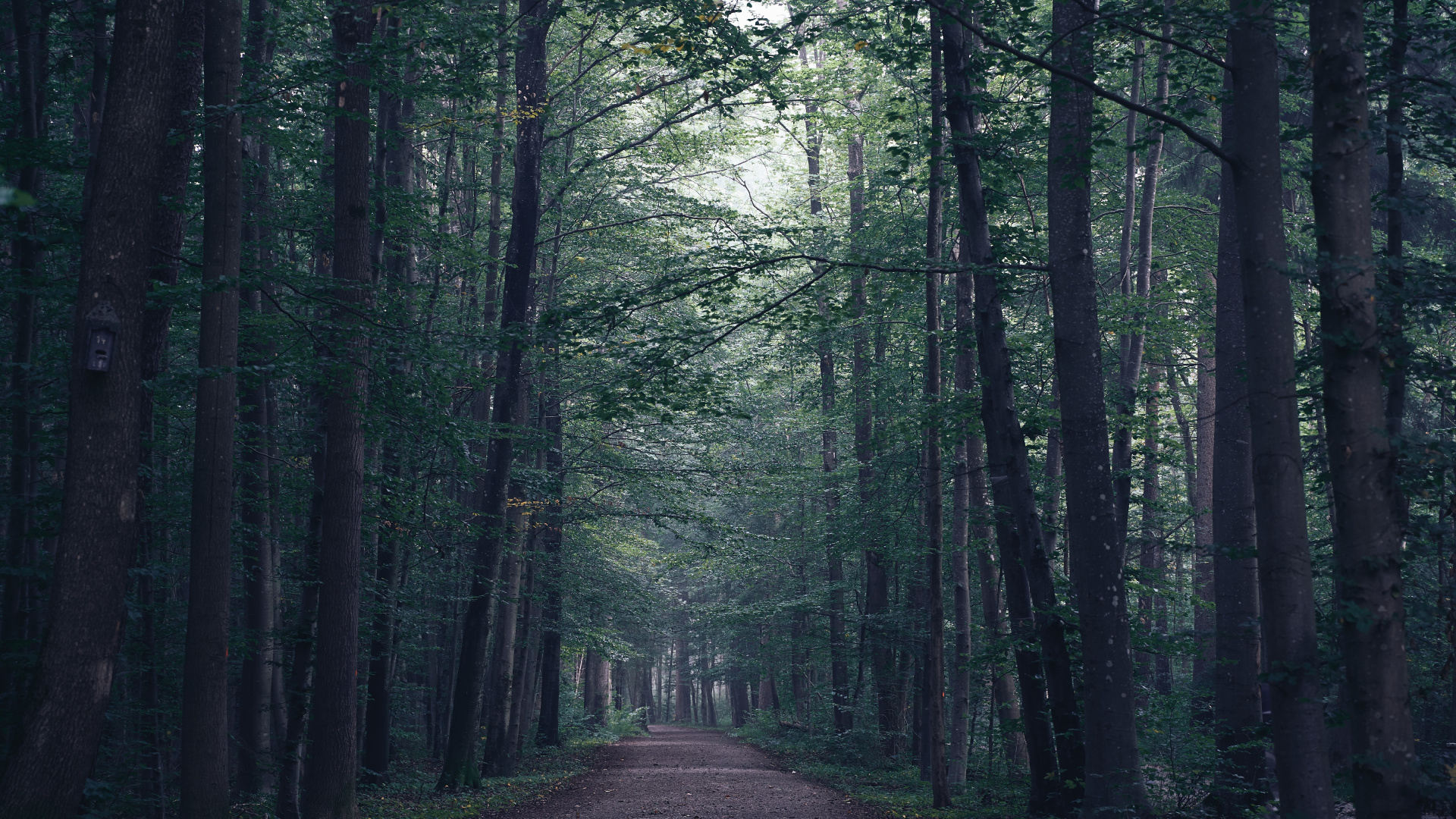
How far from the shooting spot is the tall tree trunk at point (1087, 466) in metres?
7.61

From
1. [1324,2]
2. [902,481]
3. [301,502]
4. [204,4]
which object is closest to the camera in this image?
[1324,2]

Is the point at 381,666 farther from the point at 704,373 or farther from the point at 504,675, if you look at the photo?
the point at 704,373

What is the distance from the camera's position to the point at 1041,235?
60.3ft

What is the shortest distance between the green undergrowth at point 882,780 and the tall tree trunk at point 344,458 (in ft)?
22.6

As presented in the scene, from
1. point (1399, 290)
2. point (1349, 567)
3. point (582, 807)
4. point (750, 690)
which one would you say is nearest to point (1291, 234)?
point (1399, 290)

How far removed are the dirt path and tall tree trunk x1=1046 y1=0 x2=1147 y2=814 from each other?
190 inches

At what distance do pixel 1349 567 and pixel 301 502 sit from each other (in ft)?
39.9

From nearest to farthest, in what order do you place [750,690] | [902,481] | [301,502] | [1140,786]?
[1140,786] < [301,502] < [902,481] < [750,690]

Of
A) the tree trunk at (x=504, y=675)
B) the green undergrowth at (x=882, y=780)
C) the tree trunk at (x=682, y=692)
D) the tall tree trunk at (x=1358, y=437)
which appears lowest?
the tree trunk at (x=682, y=692)

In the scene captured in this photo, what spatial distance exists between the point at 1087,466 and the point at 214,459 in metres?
7.84

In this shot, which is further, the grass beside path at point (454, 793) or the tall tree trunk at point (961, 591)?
the tall tree trunk at point (961, 591)

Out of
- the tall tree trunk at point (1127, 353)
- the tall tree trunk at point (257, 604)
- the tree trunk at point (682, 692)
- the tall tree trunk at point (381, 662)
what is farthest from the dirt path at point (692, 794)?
the tree trunk at point (682, 692)

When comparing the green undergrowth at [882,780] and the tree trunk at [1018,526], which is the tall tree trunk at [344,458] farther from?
the green undergrowth at [882,780]

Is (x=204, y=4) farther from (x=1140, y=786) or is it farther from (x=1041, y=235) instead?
(x=1041, y=235)
